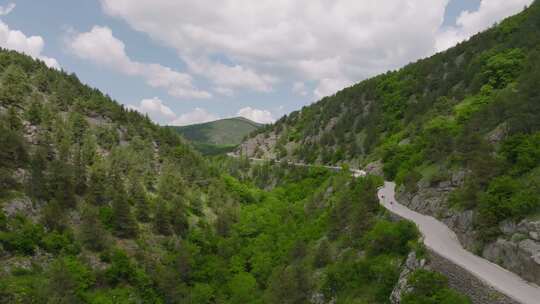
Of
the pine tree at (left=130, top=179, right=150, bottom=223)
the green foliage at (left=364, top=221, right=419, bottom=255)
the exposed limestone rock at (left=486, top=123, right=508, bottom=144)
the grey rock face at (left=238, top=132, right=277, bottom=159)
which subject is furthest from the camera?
the grey rock face at (left=238, top=132, right=277, bottom=159)

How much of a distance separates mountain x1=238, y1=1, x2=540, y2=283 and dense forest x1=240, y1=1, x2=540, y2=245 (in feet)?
0.38

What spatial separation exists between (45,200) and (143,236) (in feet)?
48.3

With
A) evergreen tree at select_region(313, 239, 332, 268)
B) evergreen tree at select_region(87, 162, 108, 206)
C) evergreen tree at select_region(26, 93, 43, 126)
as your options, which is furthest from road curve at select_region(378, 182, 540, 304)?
evergreen tree at select_region(26, 93, 43, 126)

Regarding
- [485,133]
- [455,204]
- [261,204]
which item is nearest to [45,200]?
[261,204]

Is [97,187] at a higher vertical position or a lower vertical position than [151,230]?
higher

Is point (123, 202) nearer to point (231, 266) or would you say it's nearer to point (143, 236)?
point (143, 236)

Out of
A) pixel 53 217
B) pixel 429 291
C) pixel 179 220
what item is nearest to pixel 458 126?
pixel 429 291

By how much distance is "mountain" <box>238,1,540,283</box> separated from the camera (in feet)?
77.9

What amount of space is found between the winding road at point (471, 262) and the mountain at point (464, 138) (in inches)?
28.9

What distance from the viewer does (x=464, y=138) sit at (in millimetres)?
38875

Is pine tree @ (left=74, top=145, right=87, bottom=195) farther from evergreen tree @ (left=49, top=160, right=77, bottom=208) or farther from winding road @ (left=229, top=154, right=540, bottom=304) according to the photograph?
winding road @ (left=229, top=154, right=540, bottom=304)

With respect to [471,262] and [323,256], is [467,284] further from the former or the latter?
[323,256]

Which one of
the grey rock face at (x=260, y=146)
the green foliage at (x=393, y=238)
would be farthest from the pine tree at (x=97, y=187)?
the grey rock face at (x=260, y=146)

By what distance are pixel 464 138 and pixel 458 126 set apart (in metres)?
13.0
